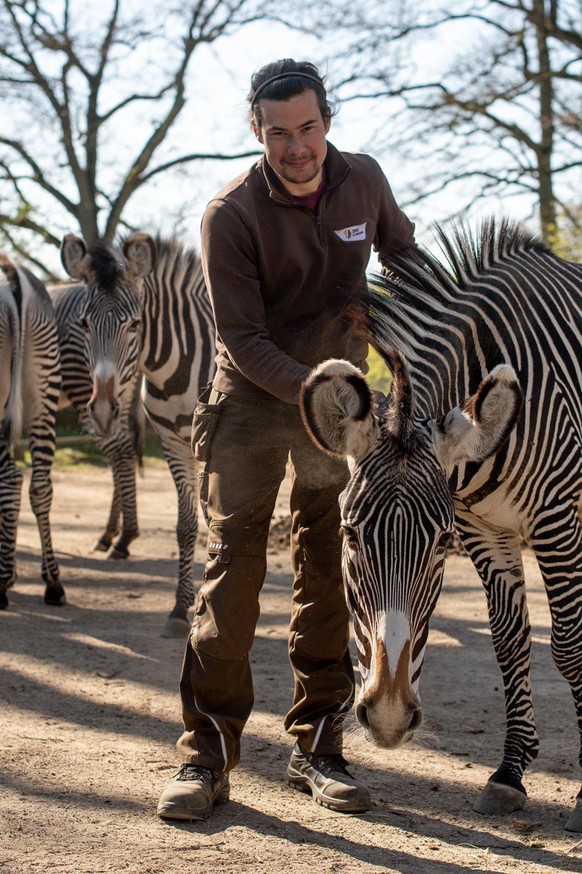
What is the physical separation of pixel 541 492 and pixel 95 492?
10693mm

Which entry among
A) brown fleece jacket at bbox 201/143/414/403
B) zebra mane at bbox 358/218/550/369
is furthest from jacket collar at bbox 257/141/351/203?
zebra mane at bbox 358/218/550/369

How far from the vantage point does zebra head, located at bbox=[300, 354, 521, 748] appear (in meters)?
2.76

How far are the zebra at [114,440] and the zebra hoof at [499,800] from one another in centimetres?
609

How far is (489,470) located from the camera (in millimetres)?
3537

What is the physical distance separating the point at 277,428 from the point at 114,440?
21.0ft

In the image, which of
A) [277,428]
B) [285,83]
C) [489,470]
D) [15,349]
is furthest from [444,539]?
[15,349]

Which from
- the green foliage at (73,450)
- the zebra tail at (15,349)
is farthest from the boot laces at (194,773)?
the green foliage at (73,450)

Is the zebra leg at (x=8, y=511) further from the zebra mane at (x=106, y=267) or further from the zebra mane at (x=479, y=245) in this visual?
the zebra mane at (x=479, y=245)

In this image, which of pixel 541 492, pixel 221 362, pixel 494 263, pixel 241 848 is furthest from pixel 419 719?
pixel 494 263

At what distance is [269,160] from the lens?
140 inches

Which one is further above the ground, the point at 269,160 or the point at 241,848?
the point at 269,160

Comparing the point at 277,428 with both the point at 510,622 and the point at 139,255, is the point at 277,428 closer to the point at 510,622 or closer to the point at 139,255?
the point at 510,622

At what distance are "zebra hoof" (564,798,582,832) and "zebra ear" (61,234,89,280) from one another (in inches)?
227

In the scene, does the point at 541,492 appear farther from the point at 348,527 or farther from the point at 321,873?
the point at 321,873
